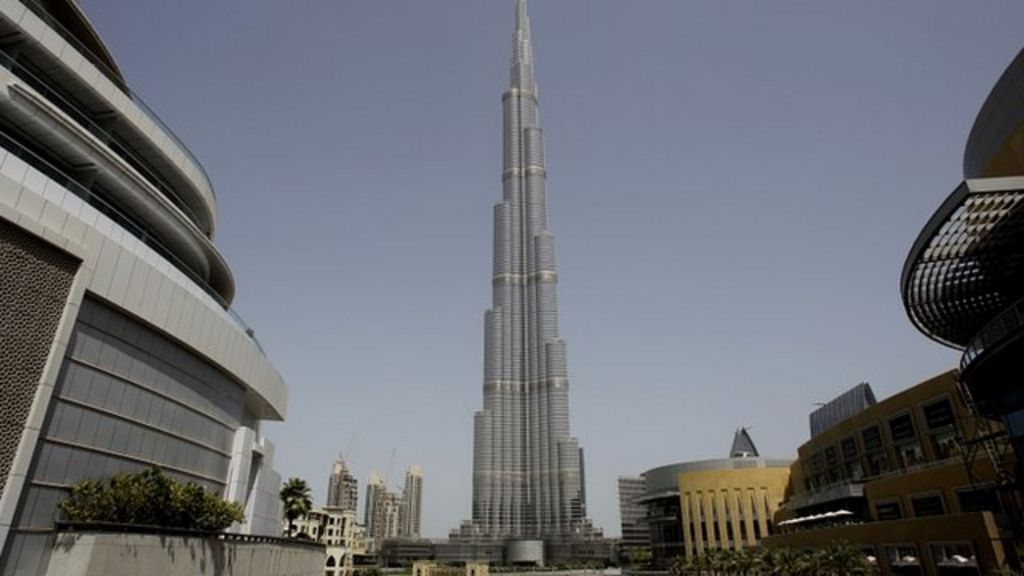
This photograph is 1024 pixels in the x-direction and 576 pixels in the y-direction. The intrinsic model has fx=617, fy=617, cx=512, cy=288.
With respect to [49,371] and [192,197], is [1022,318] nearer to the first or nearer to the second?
[49,371]

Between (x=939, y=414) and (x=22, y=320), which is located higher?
(x=939, y=414)

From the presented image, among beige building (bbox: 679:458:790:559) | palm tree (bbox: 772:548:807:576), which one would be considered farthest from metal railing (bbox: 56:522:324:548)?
beige building (bbox: 679:458:790:559)

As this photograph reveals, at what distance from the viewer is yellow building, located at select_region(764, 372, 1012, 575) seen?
3841cm

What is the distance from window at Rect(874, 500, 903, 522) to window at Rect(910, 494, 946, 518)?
2.02 metres

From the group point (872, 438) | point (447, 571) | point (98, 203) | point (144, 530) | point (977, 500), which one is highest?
point (98, 203)

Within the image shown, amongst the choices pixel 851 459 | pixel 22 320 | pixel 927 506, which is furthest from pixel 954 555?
Result: pixel 22 320

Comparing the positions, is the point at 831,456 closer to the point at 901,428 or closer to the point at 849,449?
the point at 849,449

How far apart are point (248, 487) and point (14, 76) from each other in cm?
3286

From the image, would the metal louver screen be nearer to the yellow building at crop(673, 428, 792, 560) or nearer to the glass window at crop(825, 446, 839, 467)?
the glass window at crop(825, 446, 839, 467)

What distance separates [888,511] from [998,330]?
2829 centimetres

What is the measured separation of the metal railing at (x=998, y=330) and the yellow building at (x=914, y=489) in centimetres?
608

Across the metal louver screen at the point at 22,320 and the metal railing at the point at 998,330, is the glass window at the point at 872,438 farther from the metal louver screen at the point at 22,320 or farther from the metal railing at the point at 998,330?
the metal louver screen at the point at 22,320

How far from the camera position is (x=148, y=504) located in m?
30.2

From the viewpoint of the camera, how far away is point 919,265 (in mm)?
33094
